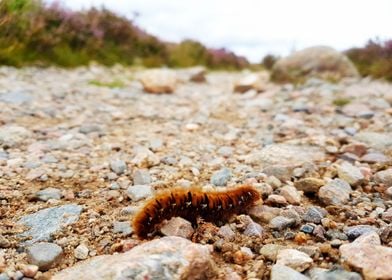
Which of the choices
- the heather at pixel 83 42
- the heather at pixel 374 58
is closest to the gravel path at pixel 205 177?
the heather at pixel 83 42

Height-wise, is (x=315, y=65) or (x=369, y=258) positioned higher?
(x=315, y=65)

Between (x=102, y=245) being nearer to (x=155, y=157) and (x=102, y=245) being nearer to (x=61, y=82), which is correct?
(x=155, y=157)

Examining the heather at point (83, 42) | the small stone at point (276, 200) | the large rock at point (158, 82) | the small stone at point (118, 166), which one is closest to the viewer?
the small stone at point (276, 200)

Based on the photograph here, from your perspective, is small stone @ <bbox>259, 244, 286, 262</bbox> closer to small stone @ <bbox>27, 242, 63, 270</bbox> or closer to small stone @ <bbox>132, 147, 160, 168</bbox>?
small stone @ <bbox>27, 242, 63, 270</bbox>

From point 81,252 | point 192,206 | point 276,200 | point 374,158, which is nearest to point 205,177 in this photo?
point 276,200

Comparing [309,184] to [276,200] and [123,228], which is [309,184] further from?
[123,228]

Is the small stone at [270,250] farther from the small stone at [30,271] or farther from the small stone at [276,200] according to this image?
the small stone at [30,271]
